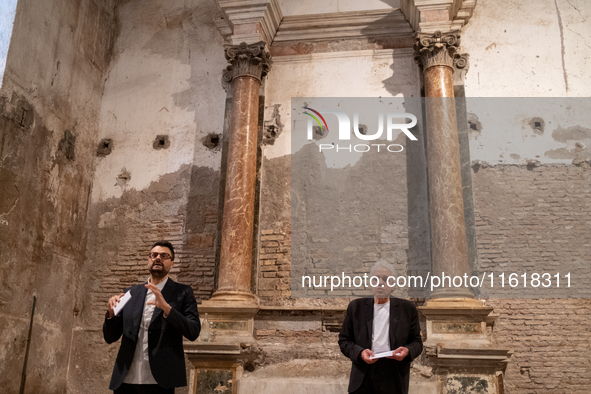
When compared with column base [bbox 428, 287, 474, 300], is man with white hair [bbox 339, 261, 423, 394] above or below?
below

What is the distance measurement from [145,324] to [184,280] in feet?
11.0

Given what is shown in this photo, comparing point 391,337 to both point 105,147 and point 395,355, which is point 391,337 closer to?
point 395,355

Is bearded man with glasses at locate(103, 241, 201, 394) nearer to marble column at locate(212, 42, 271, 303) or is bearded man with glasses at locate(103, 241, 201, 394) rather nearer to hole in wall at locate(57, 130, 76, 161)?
marble column at locate(212, 42, 271, 303)

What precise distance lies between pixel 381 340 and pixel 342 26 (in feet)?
14.7

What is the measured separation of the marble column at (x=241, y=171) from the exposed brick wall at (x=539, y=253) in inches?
97.2

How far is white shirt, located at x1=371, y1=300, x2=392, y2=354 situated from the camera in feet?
10.5

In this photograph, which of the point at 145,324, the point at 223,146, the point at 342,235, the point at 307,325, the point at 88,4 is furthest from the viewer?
the point at 88,4

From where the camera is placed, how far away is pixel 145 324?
2865 mm

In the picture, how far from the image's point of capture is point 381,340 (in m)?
3.22

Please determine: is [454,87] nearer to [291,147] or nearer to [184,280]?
[291,147]

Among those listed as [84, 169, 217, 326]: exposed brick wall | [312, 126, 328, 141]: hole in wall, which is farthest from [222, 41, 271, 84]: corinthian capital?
[84, 169, 217, 326]: exposed brick wall

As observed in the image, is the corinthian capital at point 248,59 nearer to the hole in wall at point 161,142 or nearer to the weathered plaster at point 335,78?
the weathered plaster at point 335,78

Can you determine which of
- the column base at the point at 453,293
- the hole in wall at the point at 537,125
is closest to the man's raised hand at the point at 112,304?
the column base at the point at 453,293

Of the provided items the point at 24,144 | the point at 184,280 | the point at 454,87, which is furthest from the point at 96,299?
the point at 454,87
